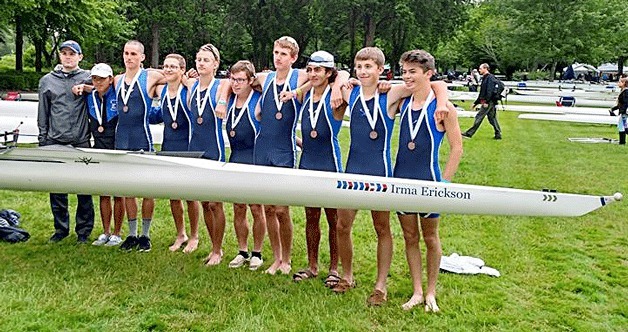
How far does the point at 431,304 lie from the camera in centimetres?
438

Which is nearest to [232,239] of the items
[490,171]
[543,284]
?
[543,284]

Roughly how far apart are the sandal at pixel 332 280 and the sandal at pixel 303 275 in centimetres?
17

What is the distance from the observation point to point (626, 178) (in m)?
9.80

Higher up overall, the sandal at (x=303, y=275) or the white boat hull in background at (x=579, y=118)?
the white boat hull in background at (x=579, y=118)

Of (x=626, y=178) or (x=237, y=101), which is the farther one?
(x=626, y=178)

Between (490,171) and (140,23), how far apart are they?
32.6m

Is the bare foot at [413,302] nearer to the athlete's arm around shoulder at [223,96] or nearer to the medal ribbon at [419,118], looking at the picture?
the medal ribbon at [419,118]

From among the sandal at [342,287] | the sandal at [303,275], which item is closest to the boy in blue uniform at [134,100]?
the sandal at [303,275]

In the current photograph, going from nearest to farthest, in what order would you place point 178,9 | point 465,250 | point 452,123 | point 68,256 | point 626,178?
point 452,123, point 68,256, point 465,250, point 626,178, point 178,9

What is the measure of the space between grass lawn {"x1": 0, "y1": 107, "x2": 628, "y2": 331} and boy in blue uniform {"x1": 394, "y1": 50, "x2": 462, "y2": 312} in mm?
654

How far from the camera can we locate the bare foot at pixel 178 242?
228 inches

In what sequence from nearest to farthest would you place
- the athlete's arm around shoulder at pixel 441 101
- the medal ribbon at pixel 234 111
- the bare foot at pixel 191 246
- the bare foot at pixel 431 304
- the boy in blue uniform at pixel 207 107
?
the athlete's arm around shoulder at pixel 441 101 < the bare foot at pixel 431 304 < the medal ribbon at pixel 234 111 < the boy in blue uniform at pixel 207 107 < the bare foot at pixel 191 246

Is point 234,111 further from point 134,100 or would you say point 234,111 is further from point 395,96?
point 395,96

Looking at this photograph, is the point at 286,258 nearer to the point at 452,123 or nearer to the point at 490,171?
the point at 452,123
